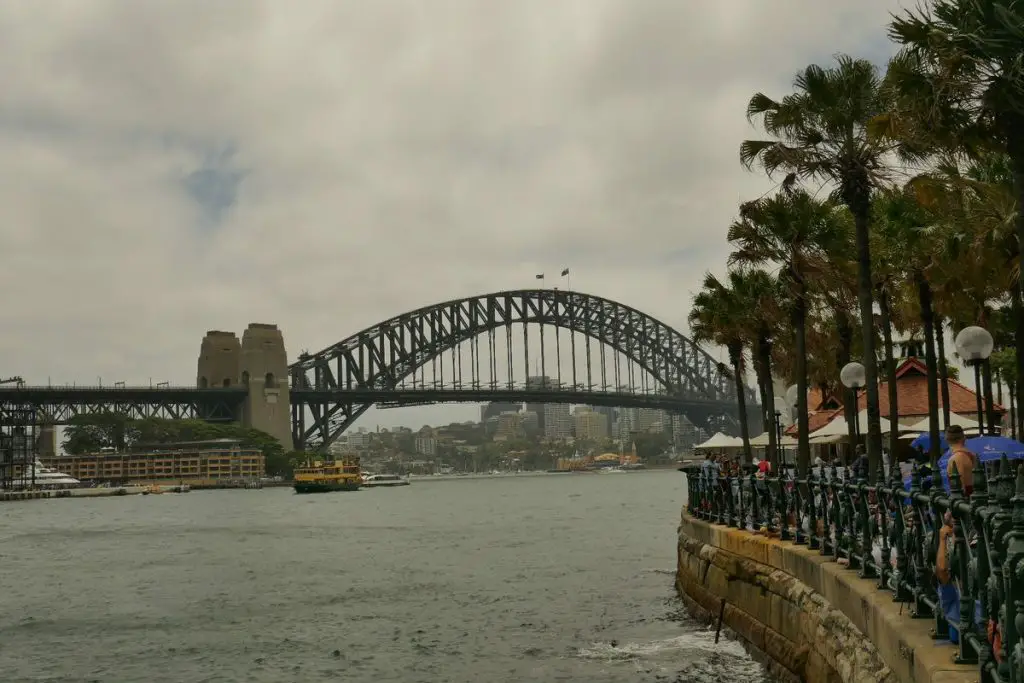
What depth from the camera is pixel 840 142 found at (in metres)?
17.6

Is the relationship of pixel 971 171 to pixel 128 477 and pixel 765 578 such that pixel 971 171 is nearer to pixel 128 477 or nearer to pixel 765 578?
pixel 765 578

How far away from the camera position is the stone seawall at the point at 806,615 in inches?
279

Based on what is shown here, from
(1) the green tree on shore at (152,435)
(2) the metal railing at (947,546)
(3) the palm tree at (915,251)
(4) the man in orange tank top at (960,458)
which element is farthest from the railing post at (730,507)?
(1) the green tree on shore at (152,435)

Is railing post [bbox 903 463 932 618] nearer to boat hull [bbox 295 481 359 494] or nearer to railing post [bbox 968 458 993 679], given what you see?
railing post [bbox 968 458 993 679]

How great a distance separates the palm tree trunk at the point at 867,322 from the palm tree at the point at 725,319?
1289 centimetres

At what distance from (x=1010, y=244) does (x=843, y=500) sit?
965cm

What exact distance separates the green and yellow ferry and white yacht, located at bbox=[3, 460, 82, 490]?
29594mm

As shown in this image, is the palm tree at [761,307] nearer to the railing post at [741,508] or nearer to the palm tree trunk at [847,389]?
the palm tree trunk at [847,389]

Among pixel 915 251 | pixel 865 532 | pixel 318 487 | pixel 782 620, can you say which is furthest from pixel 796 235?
pixel 318 487

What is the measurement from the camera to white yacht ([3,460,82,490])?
415ft

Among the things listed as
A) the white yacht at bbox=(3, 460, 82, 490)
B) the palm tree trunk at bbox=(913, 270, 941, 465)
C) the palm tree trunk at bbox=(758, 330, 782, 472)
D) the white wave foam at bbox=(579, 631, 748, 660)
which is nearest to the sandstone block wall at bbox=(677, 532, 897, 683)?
the white wave foam at bbox=(579, 631, 748, 660)

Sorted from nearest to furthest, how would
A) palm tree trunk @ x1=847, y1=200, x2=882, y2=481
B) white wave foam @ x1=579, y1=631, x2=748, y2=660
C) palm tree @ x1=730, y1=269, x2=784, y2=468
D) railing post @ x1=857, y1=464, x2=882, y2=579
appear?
railing post @ x1=857, y1=464, x2=882, y2=579 → white wave foam @ x1=579, y1=631, x2=748, y2=660 → palm tree trunk @ x1=847, y1=200, x2=882, y2=481 → palm tree @ x1=730, y1=269, x2=784, y2=468

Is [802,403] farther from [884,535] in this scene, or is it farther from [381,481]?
[381,481]

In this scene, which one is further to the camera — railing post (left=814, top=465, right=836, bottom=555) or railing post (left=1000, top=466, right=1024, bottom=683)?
railing post (left=814, top=465, right=836, bottom=555)
